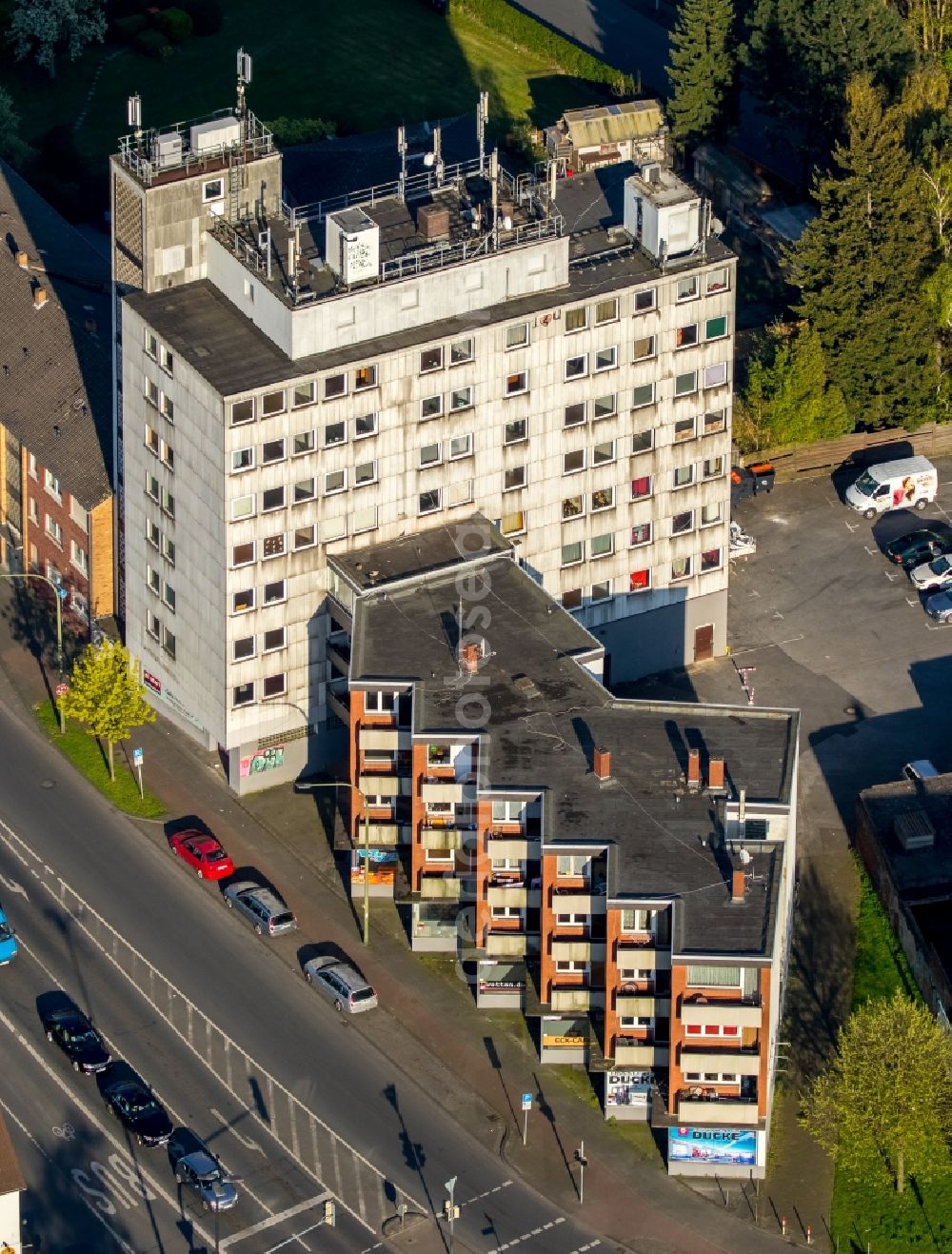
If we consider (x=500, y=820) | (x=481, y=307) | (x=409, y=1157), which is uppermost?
(x=481, y=307)

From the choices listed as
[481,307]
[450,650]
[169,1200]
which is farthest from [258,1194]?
[481,307]

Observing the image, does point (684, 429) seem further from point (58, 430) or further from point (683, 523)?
point (58, 430)

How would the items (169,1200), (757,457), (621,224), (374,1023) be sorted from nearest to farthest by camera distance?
(169,1200)
(374,1023)
(621,224)
(757,457)

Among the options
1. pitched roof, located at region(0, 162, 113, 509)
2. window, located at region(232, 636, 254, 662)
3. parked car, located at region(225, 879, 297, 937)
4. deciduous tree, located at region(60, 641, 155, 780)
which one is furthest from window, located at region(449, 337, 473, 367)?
parked car, located at region(225, 879, 297, 937)

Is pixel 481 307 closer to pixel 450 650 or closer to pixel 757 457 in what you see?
pixel 450 650

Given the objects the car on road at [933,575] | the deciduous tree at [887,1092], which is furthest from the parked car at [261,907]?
the car on road at [933,575]

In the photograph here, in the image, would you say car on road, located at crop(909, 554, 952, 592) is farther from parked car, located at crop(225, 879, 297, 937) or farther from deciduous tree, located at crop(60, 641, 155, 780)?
deciduous tree, located at crop(60, 641, 155, 780)
